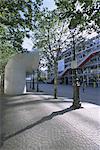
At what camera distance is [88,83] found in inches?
3292

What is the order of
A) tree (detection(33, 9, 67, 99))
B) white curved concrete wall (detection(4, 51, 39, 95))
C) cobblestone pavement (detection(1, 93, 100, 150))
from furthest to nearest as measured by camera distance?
white curved concrete wall (detection(4, 51, 39, 95)), tree (detection(33, 9, 67, 99)), cobblestone pavement (detection(1, 93, 100, 150))

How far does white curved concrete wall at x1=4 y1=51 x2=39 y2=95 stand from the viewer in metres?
28.8

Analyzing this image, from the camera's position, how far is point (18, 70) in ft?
95.6

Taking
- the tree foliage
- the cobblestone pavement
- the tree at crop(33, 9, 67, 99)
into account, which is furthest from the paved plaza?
the tree at crop(33, 9, 67, 99)

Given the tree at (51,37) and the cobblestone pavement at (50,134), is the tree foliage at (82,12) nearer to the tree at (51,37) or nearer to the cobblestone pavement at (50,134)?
the cobblestone pavement at (50,134)

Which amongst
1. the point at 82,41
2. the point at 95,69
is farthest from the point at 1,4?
the point at 95,69

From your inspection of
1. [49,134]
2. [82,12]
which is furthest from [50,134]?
[82,12]

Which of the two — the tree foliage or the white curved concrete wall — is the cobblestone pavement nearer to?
the tree foliage

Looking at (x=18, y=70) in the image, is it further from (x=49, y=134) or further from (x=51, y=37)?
(x=49, y=134)

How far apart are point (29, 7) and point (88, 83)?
74.9 m

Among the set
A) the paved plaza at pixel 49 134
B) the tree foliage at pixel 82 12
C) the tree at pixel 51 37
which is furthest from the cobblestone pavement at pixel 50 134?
the tree at pixel 51 37

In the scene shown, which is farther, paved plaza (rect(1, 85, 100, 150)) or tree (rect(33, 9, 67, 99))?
tree (rect(33, 9, 67, 99))

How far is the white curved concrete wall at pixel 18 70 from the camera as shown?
94.6 ft

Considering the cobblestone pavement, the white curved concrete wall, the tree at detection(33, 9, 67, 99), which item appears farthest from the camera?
the white curved concrete wall
